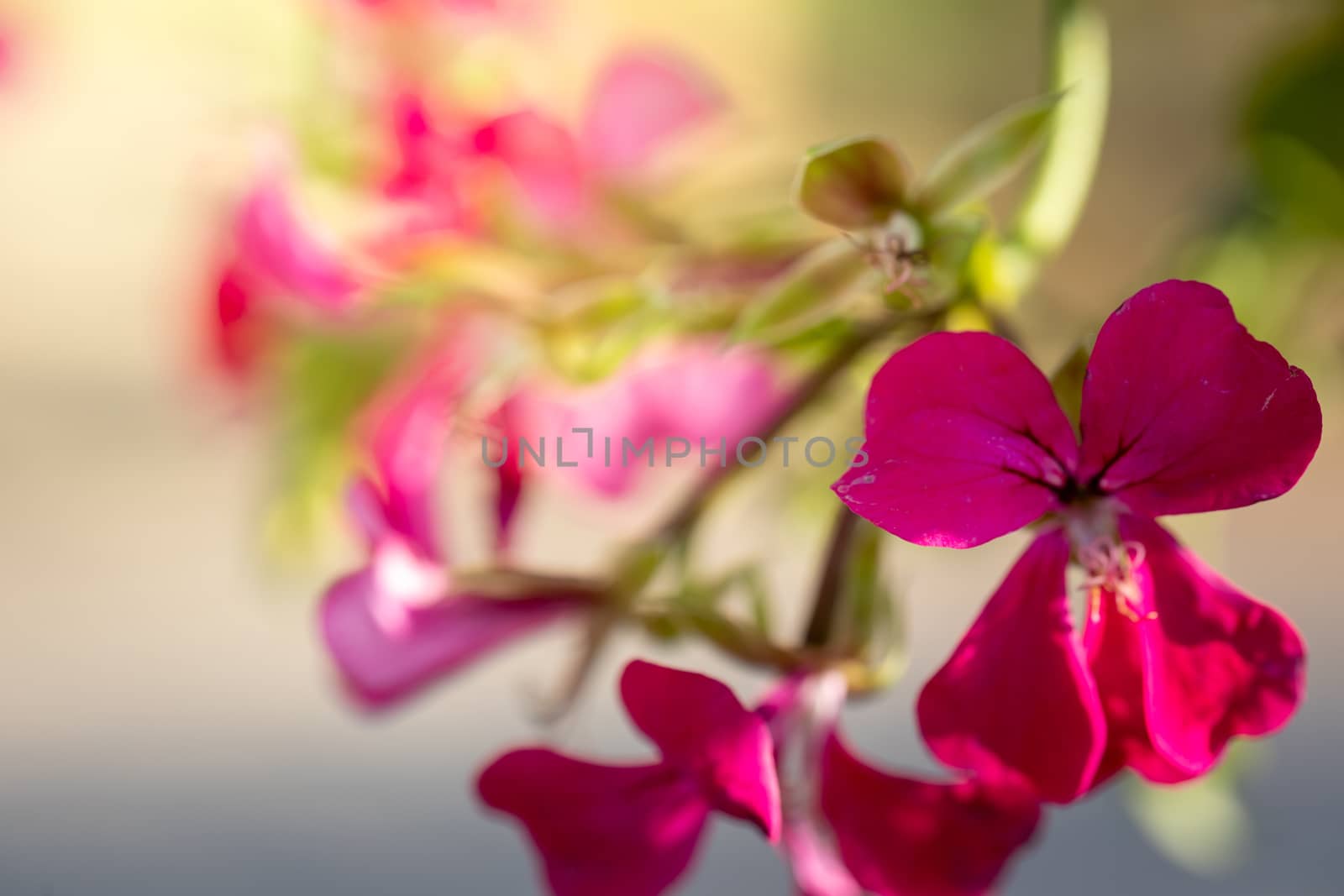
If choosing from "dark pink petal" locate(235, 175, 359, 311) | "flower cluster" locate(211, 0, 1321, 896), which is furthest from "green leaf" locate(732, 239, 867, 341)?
Answer: "dark pink petal" locate(235, 175, 359, 311)

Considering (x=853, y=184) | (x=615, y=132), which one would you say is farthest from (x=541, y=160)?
(x=853, y=184)

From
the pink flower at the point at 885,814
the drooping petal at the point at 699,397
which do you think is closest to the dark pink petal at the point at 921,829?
the pink flower at the point at 885,814

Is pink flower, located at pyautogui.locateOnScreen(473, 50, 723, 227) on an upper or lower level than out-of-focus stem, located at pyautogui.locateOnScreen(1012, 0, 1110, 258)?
upper

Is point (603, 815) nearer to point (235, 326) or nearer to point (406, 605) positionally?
point (406, 605)

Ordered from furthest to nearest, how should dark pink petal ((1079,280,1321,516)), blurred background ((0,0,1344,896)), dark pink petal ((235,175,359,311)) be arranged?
blurred background ((0,0,1344,896))
dark pink petal ((235,175,359,311))
dark pink petal ((1079,280,1321,516))

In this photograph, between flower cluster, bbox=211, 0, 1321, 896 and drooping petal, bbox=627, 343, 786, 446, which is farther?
drooping petal, bbox=627, 343, 786, 446

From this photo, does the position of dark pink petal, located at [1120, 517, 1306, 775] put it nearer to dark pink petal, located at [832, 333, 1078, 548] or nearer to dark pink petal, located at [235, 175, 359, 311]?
dark pink petal, located at [832, 333, 1078, 548]

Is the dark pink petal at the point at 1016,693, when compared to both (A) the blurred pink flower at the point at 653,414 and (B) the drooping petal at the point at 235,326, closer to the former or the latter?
(A) the blurred pink flower at the point at 653,414
